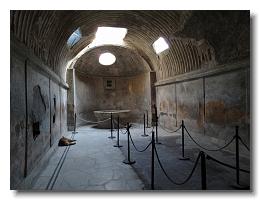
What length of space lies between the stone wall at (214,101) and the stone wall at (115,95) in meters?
3.81

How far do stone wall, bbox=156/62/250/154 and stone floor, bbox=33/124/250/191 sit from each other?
0.79m

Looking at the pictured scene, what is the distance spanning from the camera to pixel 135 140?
967cm

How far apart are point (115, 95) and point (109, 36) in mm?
4829

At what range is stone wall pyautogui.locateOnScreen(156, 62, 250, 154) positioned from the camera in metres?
6.31

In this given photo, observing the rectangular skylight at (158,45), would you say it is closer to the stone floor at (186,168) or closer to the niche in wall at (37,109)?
the stone floor at (186,168)

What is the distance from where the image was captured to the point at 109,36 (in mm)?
13367

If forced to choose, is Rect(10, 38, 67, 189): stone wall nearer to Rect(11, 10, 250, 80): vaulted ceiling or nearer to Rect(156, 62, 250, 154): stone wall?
Rect(11, 10, 250, 80): vaulted ceiling

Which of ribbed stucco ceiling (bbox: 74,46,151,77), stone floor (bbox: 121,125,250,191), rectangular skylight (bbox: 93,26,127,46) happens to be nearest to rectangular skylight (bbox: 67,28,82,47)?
rectangular skylight (bbox: 93,26,127,46)

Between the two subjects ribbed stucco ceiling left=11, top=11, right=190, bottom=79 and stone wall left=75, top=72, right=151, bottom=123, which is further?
stone wall left=75, top=72, right=151, bottom=123

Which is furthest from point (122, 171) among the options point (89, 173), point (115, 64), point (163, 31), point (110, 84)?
point (115, 64)

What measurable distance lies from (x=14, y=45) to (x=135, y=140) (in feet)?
22.5

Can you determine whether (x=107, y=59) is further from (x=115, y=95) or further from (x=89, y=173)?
(x=89, y=173)

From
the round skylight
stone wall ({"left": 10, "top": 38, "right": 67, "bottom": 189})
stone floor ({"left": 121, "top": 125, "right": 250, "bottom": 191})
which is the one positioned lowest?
stone floor ({"left": 121, "top": 125, "right": 250, "bottom": 191})
